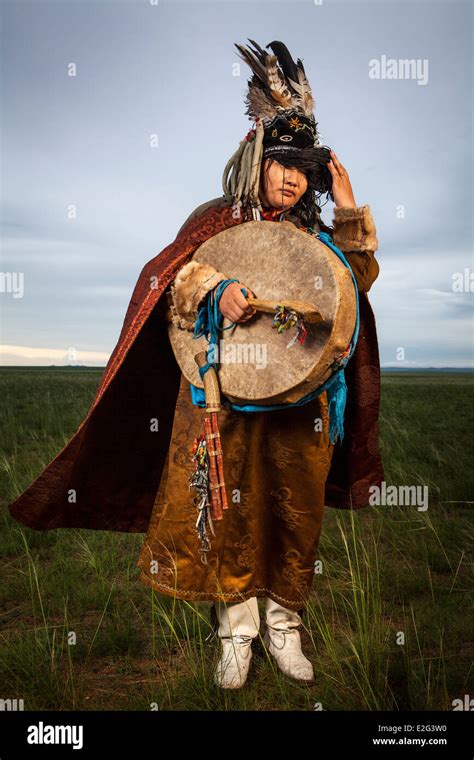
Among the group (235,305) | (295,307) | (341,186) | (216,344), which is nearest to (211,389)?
(216,344)

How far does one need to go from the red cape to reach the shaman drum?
33 cm

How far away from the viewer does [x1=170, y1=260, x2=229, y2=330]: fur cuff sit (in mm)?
2352

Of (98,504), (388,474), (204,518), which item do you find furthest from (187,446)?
(388,474)

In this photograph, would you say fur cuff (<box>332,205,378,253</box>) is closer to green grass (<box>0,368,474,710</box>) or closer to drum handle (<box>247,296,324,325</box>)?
drum handle (<box>247,296,324,325</box>)

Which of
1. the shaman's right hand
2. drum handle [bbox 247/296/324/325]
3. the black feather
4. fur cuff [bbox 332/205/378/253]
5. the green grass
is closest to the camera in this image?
drum handle [bbox 247/296/324/325]

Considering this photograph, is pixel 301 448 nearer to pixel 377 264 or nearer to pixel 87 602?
pixel 377 264

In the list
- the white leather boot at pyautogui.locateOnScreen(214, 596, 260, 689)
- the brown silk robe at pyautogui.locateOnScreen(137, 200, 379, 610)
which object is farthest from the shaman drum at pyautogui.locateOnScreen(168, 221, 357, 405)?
the white leather boot at pyautogui.locateOnScreen(214, 596, 260, 689)

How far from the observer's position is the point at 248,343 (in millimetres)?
2324

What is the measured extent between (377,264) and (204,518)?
1.27m

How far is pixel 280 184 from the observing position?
8.52 feet

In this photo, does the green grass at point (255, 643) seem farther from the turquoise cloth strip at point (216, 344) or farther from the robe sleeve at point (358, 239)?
the robe sleeve at point (358, 239)

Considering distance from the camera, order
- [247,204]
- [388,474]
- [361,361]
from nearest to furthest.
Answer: [247,204], [361,361], [388,474]

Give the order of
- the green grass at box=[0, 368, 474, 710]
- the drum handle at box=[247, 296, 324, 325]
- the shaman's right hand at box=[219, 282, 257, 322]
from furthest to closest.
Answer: the green grass at box=[0, 368, 474, 710] < the shaman's right hand at box=[219, 282, 257, 322] < the drum handle at box=[247, 296, 324, 325]

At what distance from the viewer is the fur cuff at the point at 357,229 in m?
2.55
